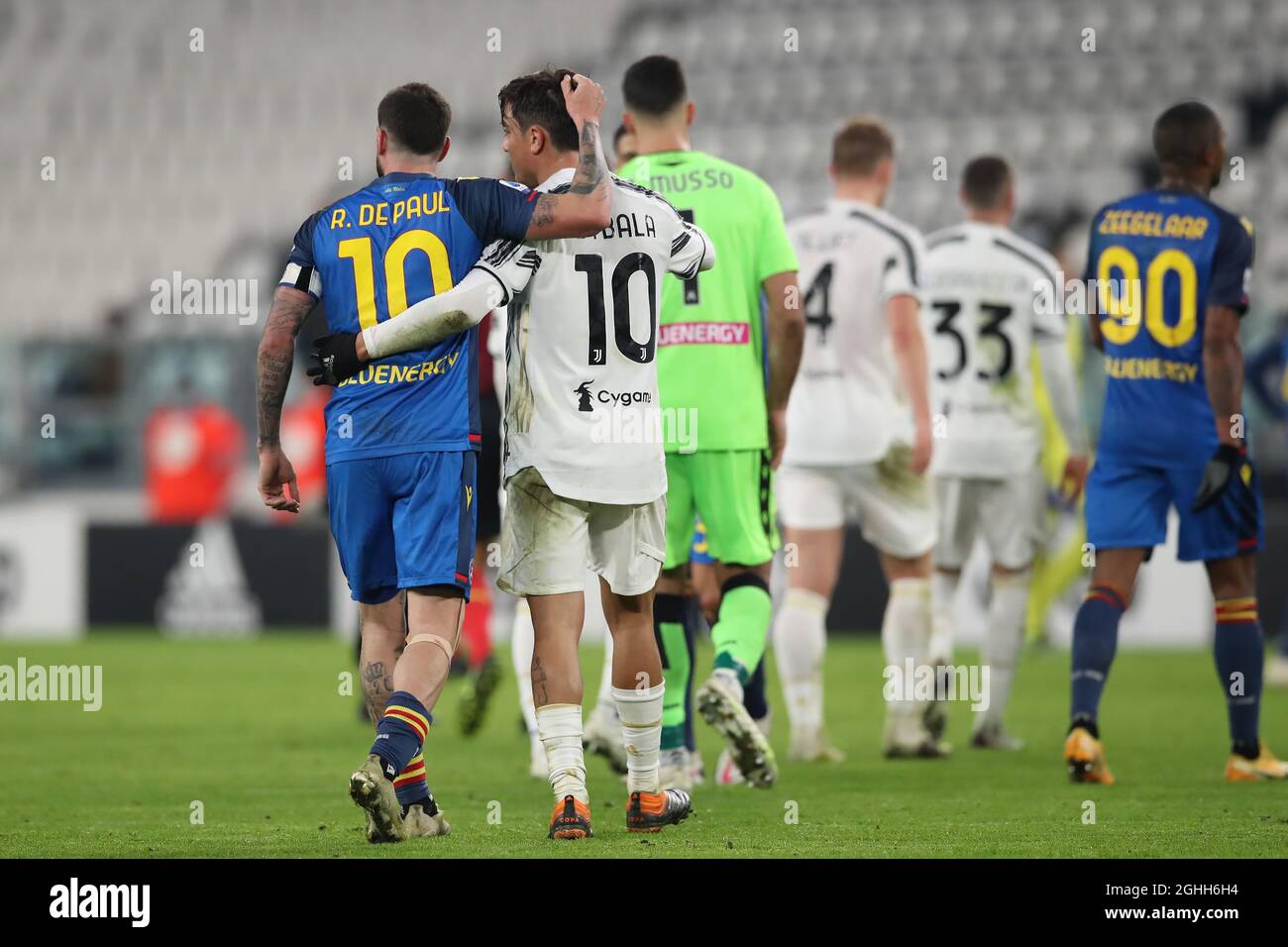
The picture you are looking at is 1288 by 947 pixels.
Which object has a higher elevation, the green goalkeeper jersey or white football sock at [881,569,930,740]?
the green goalkeeper jersey

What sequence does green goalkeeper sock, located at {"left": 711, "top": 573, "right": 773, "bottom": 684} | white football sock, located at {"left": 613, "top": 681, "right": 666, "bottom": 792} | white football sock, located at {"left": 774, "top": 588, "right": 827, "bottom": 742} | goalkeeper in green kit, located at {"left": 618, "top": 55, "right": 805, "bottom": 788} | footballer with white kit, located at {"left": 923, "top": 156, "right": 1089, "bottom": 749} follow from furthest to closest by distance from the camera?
footballer with white kit, located at {"left": 923, "top": 156, "right": 1089, "bottom": 749}
white football sock, located at {"left": 774, "top": 588, "right": 827, "bottom": 742}
goalkeeper in green kit, located at {"left": 618, "top": 55, "right": 805, "bottom": 788}
green goalkeeper sock, located at {"left": 711, "top": 573, "right": 773, "bottom": 684}
white football sock, located at {"left": 613, "top": 681, "right": 666, "bottom": 792}

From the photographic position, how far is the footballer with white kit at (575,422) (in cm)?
525

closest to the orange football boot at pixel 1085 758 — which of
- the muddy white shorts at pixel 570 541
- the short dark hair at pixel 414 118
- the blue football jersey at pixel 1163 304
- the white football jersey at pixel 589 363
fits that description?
the blue football jersey at pixel 1163 304

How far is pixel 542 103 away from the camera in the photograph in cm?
539

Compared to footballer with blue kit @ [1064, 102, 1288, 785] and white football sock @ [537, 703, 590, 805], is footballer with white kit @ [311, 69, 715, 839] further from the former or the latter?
footballer with blue kit @ [1064, 102, 1288, 785]

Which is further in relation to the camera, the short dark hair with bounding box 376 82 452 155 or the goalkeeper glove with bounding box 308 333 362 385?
the short dark hair with bounding box 376 82 452 155

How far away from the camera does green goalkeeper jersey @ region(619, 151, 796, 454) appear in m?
6.39

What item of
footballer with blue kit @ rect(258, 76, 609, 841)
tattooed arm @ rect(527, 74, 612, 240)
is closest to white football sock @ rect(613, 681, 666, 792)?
footballer with blue kit @ rect(258, 76, 609, 841)

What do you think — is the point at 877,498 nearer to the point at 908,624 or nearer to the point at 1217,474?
the point at 908,624

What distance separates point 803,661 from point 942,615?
1206mm

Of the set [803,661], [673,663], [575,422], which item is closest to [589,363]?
[575,422]

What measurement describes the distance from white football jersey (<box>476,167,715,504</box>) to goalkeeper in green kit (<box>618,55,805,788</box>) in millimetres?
974
